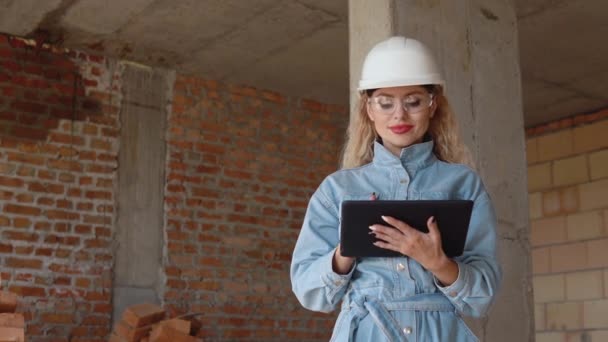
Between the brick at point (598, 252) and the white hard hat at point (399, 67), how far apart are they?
19.7 ft

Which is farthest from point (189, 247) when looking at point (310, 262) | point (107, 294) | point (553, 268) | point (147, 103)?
point (310, 262)

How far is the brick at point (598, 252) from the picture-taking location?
24.4 feet

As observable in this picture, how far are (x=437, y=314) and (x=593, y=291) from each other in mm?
6203

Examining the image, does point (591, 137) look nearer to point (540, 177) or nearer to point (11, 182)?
point (540, 177)

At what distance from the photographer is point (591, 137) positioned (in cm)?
770

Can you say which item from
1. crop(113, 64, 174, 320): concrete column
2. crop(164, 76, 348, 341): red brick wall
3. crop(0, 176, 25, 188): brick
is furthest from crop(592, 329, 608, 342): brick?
crop(0, 176, 25, 188): brick

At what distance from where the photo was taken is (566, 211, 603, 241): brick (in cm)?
753

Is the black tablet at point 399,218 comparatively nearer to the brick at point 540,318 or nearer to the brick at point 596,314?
the brick at point 596,314

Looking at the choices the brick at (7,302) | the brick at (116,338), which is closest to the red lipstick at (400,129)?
the brick at (7,302)

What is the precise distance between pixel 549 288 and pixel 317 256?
256 inches

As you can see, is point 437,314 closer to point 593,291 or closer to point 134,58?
point 134,58

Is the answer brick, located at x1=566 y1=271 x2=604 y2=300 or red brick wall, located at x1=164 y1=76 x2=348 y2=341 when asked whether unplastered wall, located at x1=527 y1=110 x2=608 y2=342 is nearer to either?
brick, located at x1=566 y1=271 x2=604 y2=300

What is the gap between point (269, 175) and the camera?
716 cm

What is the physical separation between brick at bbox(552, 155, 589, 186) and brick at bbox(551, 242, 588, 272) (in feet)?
1.95
